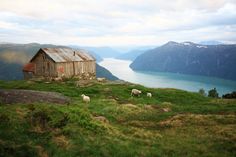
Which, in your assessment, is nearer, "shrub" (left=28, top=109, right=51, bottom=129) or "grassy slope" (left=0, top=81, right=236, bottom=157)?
"grassy slope" (left=0, top=81, right=236, bottom=157)

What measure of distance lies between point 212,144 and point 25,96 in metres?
21.6

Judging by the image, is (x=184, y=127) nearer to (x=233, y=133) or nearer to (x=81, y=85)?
(x=233, y=133)

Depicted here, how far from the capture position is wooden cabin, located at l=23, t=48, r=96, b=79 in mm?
66750

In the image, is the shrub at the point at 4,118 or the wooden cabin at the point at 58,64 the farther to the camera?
the wooden cabin at the point at 58,64

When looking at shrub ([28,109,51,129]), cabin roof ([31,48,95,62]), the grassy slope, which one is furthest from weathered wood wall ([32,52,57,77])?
shrub ([28,109,51,129])

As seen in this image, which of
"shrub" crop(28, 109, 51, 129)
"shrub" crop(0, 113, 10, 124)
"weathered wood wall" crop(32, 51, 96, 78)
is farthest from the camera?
"weathered wood wall" crop(32, 51, 96, 78)

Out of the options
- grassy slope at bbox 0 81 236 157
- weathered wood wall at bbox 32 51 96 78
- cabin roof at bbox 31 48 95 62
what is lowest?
grassy slope at bbox 0 81 236 157

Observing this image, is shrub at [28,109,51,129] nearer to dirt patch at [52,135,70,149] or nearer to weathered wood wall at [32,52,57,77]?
dirt patch at [52,135,70,149]

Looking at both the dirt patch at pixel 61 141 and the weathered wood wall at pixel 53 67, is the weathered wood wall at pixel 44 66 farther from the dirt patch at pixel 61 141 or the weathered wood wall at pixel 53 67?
the dirt patch at pixel 61 141

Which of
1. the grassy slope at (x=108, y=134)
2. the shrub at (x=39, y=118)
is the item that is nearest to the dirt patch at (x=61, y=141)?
the grassy slope at (x=108, y=134)

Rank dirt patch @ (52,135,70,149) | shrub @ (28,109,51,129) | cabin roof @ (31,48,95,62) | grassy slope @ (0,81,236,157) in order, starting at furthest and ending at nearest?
1. cabin roof @ (31,48,95,62)
2. shrub @ (28,109,51,129)
3. dirt patch @ (52,135,70,149)
4. grassy slope @ (0,81,236,157)

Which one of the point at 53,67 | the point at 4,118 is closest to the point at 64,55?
the point at 53,67

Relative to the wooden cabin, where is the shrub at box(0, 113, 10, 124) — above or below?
below

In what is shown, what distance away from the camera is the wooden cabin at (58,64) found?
6675cm
